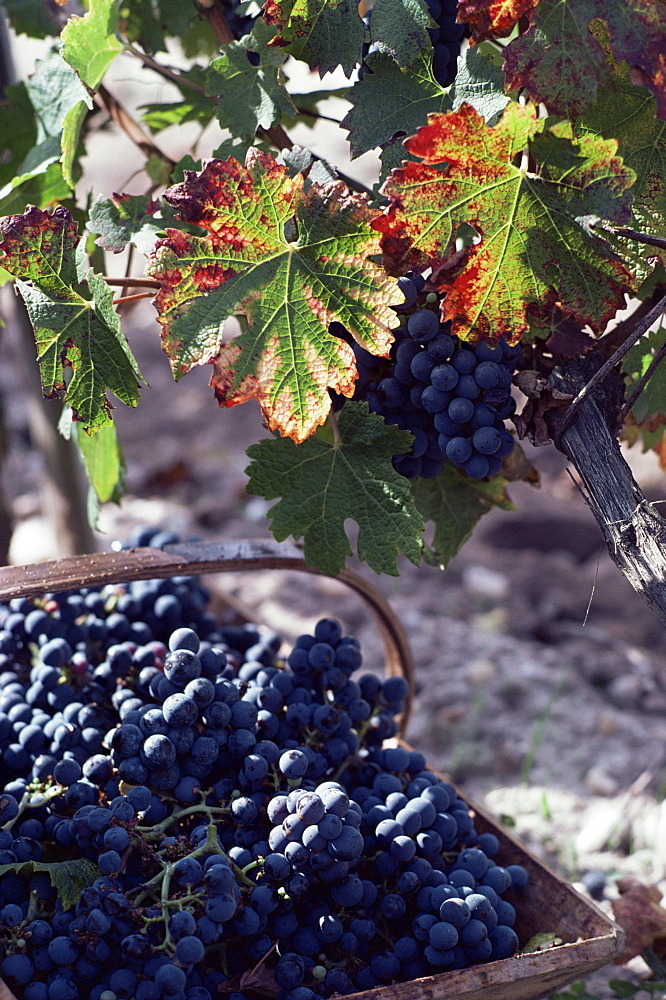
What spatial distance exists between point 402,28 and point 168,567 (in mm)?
693

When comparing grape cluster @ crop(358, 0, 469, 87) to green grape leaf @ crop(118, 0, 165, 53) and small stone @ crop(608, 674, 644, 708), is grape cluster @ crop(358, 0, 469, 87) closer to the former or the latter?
green grape leaf @ crop(118, 0, 165, 53)

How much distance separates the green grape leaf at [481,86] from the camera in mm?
951

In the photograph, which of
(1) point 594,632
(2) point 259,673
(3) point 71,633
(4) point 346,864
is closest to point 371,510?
(2) point 259,673

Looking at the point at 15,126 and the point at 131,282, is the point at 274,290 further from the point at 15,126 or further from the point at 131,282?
the point at 15,126

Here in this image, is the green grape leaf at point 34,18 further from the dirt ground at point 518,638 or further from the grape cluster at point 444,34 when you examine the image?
the dirt ground at point 518,638

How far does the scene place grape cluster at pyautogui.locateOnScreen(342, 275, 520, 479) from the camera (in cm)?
97

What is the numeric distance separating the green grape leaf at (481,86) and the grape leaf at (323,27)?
12cm

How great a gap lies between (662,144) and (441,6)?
0.31 m

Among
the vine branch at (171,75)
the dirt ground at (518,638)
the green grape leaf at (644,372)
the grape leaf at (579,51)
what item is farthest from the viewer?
the dirt ground at (518,638)

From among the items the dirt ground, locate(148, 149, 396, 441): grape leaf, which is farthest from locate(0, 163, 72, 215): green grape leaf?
the dirt ground

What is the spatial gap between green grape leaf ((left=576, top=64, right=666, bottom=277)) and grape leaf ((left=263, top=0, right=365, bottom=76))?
268mm

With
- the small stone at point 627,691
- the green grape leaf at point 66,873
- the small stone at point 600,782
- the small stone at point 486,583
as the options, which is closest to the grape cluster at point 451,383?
the green grape leaf at point 66,873

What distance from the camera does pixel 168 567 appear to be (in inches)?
44.2

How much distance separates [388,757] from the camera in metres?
1.17
